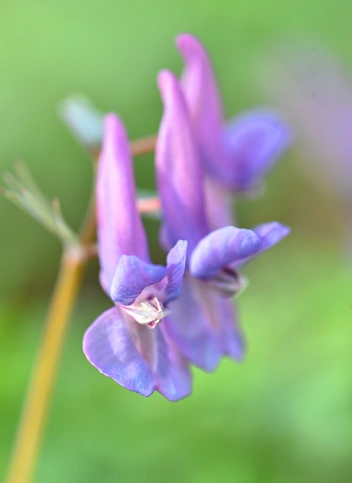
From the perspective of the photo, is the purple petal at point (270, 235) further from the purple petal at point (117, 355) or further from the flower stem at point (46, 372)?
the flower stem at point (46, 372)

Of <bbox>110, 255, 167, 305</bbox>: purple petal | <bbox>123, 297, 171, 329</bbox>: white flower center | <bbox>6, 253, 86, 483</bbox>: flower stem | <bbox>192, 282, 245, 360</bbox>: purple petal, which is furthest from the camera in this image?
<bbox>6, 253, 86, 483</bbox>: flower stem

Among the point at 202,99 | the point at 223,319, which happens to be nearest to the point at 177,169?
the point at 202,99

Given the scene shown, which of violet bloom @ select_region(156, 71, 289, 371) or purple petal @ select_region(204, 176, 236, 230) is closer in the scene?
violet bloom @ select_region(156, 71, 289, 371)

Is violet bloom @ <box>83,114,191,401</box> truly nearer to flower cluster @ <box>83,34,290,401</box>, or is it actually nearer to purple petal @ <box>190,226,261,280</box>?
flower cluster @ <box>83,34,290,401</box>

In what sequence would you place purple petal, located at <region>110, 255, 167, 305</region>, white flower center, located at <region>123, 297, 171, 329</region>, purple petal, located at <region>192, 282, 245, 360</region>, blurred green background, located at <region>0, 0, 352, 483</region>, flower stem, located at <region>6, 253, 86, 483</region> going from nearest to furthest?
purple petal, located at <region>110, 255, 167, 305</region> → white flower center, located at <region>123, 297, 171, 329</region> → purple petal, located at <region>192, 282, 245, 360</region> → flower stem, located at <region>6, 253, 86, 483</region> → blurred green background, located at <region>0, 0, 352, 483</region>

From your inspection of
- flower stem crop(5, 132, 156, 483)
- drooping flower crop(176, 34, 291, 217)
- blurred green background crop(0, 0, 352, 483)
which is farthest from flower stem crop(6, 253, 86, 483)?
blurred green background crop(0, 0, 352, 483)

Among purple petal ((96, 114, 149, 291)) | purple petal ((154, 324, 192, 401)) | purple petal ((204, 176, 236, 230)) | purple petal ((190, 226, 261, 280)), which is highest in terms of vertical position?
purple petal ((204, 176, 236, 230))

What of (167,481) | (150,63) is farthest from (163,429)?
(150,63)
